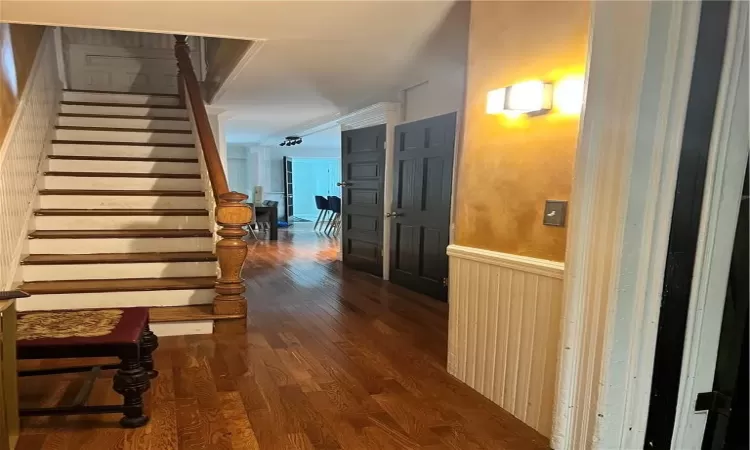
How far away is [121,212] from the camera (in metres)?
3.92

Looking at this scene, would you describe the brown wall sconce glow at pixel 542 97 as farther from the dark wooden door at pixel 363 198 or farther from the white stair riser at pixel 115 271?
the dark wooden door at pixel 363 198

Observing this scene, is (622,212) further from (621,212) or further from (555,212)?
(555,212)

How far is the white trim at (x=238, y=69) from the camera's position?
3.19 m

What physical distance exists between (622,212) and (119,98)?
5.39 metres

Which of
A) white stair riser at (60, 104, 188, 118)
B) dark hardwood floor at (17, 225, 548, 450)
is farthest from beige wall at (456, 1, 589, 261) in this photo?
white stair riser at (60, 104, 188, 118)

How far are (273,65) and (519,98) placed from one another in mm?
2278

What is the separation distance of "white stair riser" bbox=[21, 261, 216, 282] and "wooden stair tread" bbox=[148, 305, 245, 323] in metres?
0.33

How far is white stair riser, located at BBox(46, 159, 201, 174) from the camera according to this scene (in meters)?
4.22

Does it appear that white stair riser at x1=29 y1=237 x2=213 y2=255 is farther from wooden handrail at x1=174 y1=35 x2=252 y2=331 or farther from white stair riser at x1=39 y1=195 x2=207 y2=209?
wooden handrail at x1=174 y1=35 x2=252 y2=331

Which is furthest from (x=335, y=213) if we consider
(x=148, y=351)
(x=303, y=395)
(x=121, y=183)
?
(x=303, y=395)

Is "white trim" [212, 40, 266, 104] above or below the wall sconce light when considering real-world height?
above

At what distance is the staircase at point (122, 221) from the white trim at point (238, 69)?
0.48 meters

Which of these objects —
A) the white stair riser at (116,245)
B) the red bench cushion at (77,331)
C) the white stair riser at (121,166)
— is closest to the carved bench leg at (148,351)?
the red bench cushion at (77,331)

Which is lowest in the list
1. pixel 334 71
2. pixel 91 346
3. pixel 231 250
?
pixel 91 346
